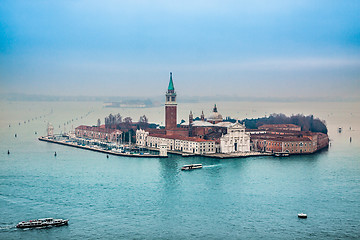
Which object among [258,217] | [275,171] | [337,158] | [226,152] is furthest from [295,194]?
[226,152]

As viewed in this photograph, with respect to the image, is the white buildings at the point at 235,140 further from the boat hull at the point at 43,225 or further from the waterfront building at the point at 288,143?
the boat hull at the point at 43,225

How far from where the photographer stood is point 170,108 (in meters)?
24.6

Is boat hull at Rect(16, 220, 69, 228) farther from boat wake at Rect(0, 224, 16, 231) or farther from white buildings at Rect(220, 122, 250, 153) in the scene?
white buildings at Rect(220, 122, 250, 153)

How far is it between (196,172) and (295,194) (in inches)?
156

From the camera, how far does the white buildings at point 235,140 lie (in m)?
20.8

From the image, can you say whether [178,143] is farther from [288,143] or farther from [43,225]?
[43,225]

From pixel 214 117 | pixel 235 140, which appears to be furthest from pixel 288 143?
pixel 214 117

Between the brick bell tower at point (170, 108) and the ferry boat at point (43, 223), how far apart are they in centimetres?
1465

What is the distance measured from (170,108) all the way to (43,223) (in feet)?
51.0

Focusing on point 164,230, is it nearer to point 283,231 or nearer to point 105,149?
point 283,231

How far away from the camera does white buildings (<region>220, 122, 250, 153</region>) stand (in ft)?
68.2

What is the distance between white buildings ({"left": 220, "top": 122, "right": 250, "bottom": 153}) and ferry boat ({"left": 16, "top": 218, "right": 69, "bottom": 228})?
1190cm

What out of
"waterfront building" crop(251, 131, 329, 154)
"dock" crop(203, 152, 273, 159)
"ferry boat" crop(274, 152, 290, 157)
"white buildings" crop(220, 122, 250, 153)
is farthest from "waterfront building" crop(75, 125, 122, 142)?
"ferry boat" crop(274, 152, 290, 157)

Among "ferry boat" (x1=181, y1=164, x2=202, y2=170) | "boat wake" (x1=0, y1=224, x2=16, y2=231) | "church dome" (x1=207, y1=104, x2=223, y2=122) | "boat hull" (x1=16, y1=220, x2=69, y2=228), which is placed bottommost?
"boat wake" (x1=0, y1=224, x2=16, y2=231)
